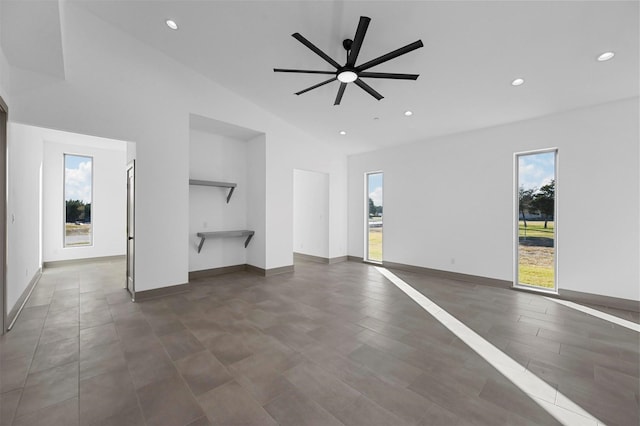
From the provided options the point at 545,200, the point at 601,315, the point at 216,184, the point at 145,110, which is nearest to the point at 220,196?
the point at 216,184

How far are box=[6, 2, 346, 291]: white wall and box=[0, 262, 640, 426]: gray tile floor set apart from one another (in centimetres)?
104

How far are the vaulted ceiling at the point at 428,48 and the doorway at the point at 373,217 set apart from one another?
2.61 meters

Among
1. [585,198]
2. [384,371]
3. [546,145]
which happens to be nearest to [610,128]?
[546,145]

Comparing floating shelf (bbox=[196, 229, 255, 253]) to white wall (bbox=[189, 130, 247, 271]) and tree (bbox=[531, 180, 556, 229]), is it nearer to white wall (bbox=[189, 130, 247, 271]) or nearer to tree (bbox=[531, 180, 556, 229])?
white wall (bbox=[189, 130, 247, 271])

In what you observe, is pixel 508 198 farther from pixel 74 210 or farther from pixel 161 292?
pixel 74 210

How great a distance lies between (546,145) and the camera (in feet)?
15.9

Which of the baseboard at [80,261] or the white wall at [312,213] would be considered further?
the white wall at [312,213]

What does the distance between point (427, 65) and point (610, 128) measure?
3255mm

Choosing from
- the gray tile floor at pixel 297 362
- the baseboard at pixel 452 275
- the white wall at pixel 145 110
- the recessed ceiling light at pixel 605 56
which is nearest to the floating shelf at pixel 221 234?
the white wall at pixel 145 110

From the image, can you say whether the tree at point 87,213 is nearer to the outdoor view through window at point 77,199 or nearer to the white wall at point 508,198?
the outdoor view through window at point 77,199

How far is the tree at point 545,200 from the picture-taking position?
193 inches

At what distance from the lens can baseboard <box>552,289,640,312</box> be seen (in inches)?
Result: 159

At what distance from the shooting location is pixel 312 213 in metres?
8.34

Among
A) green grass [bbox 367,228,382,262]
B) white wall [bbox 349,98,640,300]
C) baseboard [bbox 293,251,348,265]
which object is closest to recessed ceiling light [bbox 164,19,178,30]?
white wall [bbox 349,98,640,300]
